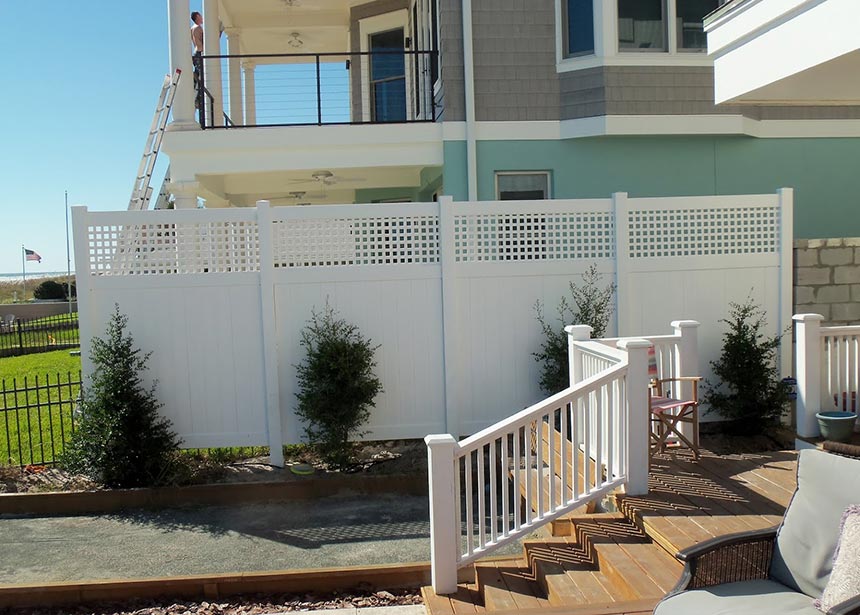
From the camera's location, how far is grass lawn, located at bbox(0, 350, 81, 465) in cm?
766

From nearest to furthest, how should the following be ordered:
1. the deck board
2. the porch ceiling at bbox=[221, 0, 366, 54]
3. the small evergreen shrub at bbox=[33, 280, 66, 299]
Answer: the deck board < the porch ceiling at bbox=[221, 0, 366, 54] < the small evergreen shrub at bbox=[33, 280, 66, 299]

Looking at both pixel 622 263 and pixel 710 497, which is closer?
pixel 710 497

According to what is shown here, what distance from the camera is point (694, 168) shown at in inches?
392

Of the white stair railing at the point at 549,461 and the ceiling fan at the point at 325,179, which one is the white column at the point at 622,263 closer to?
the white stair railing at the point at 549,461

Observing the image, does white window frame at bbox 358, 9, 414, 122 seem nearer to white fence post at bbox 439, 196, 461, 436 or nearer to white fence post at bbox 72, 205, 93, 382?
white fence post at bbox 439, 196, 461, 436

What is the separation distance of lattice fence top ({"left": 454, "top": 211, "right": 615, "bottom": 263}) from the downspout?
1.83 m

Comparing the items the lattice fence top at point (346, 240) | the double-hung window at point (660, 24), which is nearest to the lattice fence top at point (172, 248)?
the lattice fence top at point (346, 240)

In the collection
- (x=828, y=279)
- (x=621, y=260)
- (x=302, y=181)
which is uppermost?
(x=302, y=181)

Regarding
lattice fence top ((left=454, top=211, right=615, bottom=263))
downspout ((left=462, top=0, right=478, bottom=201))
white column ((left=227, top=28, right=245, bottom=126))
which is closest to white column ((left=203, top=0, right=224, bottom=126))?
white column ((left=227, top=28, right=245, bottom=126))

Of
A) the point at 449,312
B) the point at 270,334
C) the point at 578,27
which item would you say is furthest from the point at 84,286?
the point at 578,27

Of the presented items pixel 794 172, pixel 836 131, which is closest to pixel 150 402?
pixel 794 172

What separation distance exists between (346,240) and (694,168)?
17.1 ft

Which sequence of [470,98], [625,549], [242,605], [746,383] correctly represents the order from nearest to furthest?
1. [625,549]
2. [242,605]
3. [746,383]
4. [470,98]

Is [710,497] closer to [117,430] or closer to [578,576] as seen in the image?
[578,576]
